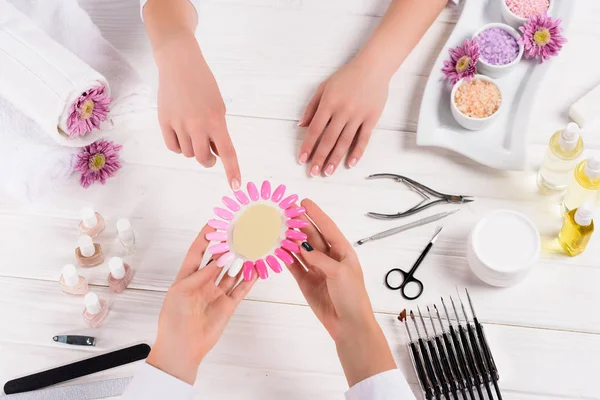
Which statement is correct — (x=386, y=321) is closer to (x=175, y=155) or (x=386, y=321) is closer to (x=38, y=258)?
(x=175, y=155)

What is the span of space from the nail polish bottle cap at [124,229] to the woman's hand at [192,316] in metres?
0.15

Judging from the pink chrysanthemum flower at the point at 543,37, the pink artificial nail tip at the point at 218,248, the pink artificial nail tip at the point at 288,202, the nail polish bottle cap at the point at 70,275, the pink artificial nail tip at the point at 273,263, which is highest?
the pink chrysanthemum flower at the point at 543,37

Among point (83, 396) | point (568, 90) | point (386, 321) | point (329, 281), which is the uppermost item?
point (568, 90)

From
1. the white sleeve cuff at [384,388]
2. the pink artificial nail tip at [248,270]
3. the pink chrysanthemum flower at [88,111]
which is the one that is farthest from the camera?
the pink chrysanthemum flower at [88,111]

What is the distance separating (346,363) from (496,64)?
0.64 m

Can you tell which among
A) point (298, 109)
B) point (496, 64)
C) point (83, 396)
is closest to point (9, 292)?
point (83, 396)

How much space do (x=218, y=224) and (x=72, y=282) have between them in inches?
10.5

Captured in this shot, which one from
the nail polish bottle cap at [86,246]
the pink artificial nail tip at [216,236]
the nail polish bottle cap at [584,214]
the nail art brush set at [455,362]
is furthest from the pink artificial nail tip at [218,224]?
the nail polish bottle cap at [584,214]

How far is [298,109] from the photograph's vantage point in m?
1.22

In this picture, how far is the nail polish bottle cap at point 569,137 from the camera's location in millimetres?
1020

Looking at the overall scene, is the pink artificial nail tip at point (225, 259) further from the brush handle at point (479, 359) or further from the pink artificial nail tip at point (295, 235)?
the brush handle at point (479, 359)

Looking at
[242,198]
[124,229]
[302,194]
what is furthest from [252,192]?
[124,229]

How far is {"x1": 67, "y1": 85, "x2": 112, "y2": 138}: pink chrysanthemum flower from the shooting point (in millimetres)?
1093

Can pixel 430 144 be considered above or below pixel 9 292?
above
